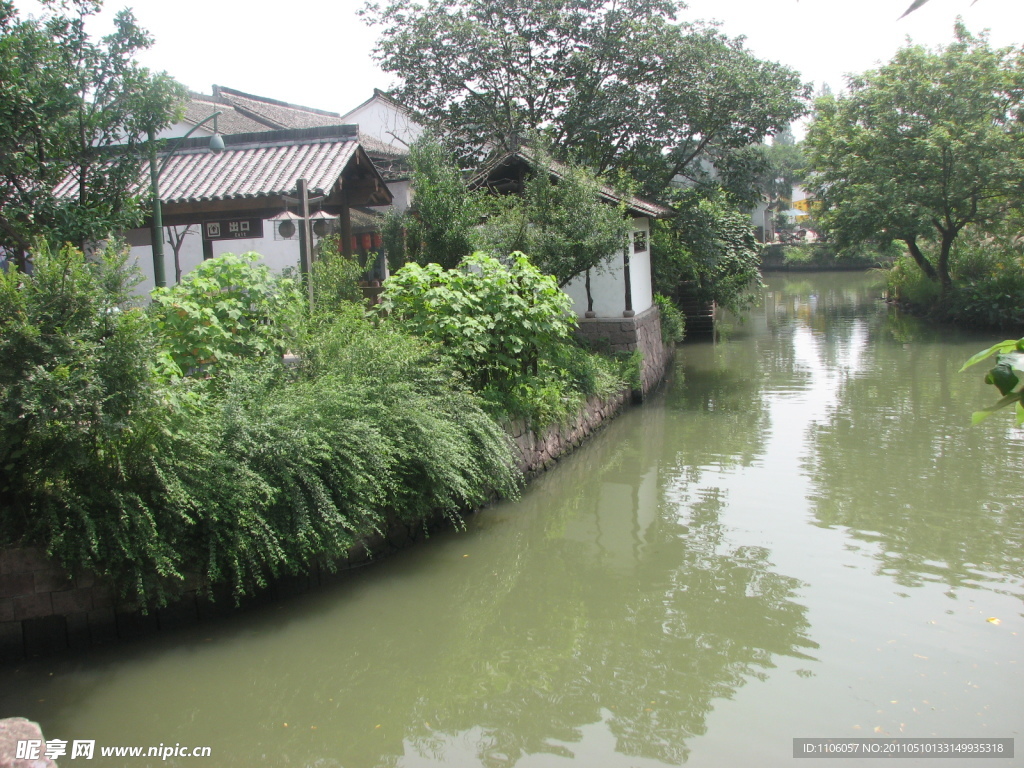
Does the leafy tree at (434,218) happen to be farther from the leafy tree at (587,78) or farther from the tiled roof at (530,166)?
the leafy tree at (587,78)

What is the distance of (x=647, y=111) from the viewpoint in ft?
67.8

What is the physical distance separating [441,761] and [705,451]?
7.22 m

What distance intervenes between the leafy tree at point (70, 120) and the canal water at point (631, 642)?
15.6 ft

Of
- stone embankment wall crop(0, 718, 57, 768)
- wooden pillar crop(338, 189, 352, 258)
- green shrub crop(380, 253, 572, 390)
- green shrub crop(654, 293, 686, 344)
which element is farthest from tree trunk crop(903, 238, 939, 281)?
stone embankment wall crop(0, 718, 57, 768)

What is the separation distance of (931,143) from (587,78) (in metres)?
9.28

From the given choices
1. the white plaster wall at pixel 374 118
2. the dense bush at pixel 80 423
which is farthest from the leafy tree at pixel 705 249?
the dense bush at pixel 80 423

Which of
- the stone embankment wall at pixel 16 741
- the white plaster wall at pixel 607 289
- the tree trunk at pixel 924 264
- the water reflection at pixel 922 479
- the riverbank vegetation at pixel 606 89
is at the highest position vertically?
the riverbank vegetation at pixel 606 89

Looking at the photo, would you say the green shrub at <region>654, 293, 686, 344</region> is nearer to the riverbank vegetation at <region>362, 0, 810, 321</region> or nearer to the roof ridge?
the riverbank vegetation at <region>362, 0, 810, 321</region>

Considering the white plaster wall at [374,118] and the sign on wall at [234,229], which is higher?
the white plaster wall at [374,118]

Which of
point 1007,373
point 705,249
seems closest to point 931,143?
point 705,249

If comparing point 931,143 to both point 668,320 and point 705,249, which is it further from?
point 668,320


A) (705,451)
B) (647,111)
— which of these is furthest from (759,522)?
(647,111)

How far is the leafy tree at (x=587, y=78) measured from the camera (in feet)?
65.5

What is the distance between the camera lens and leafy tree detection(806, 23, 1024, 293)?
852 inches
